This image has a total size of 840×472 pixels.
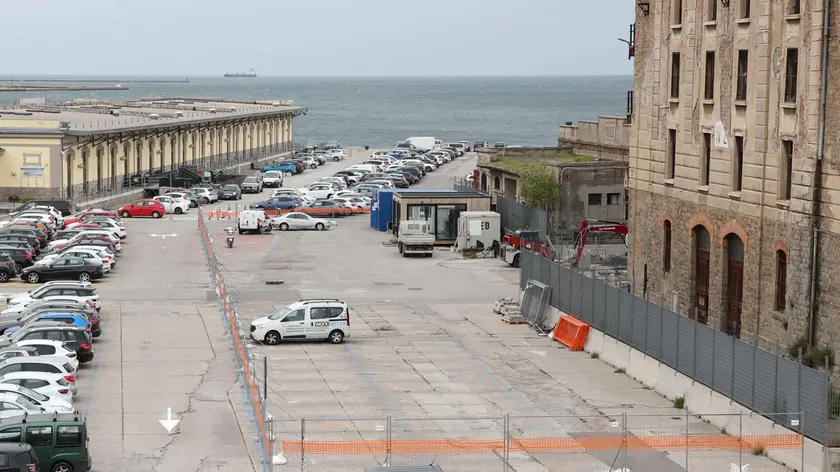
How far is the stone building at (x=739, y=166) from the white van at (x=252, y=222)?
31278mm

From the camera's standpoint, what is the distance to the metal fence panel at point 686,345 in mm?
35031

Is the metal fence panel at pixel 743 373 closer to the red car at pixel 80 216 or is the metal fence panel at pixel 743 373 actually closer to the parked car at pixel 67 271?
the parked car at pixel 67 271

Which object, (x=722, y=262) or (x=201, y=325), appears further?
(x=201, y=325)

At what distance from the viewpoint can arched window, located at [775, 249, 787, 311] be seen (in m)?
37.7

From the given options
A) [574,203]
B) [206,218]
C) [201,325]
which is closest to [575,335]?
[201,325]

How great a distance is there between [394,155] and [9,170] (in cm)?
6097

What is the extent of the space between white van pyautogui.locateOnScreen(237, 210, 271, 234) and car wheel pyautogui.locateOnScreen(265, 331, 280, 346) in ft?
109

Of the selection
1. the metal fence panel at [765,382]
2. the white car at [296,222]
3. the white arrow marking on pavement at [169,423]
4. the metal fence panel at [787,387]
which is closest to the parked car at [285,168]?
the white car at [296,222]

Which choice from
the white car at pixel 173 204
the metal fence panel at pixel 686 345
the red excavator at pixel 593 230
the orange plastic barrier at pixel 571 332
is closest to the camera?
the metal fence panel at pixel 686 345

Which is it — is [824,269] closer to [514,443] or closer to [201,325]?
[514,443]

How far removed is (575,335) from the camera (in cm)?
4350

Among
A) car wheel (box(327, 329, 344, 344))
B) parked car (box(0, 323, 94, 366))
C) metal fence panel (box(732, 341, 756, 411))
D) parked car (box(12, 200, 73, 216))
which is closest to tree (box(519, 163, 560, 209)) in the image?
car wheel (box(327, 329, 344, 344))

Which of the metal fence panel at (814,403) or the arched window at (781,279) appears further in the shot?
the arched window at (781,279)

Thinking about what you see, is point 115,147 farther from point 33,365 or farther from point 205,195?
point 33,365
